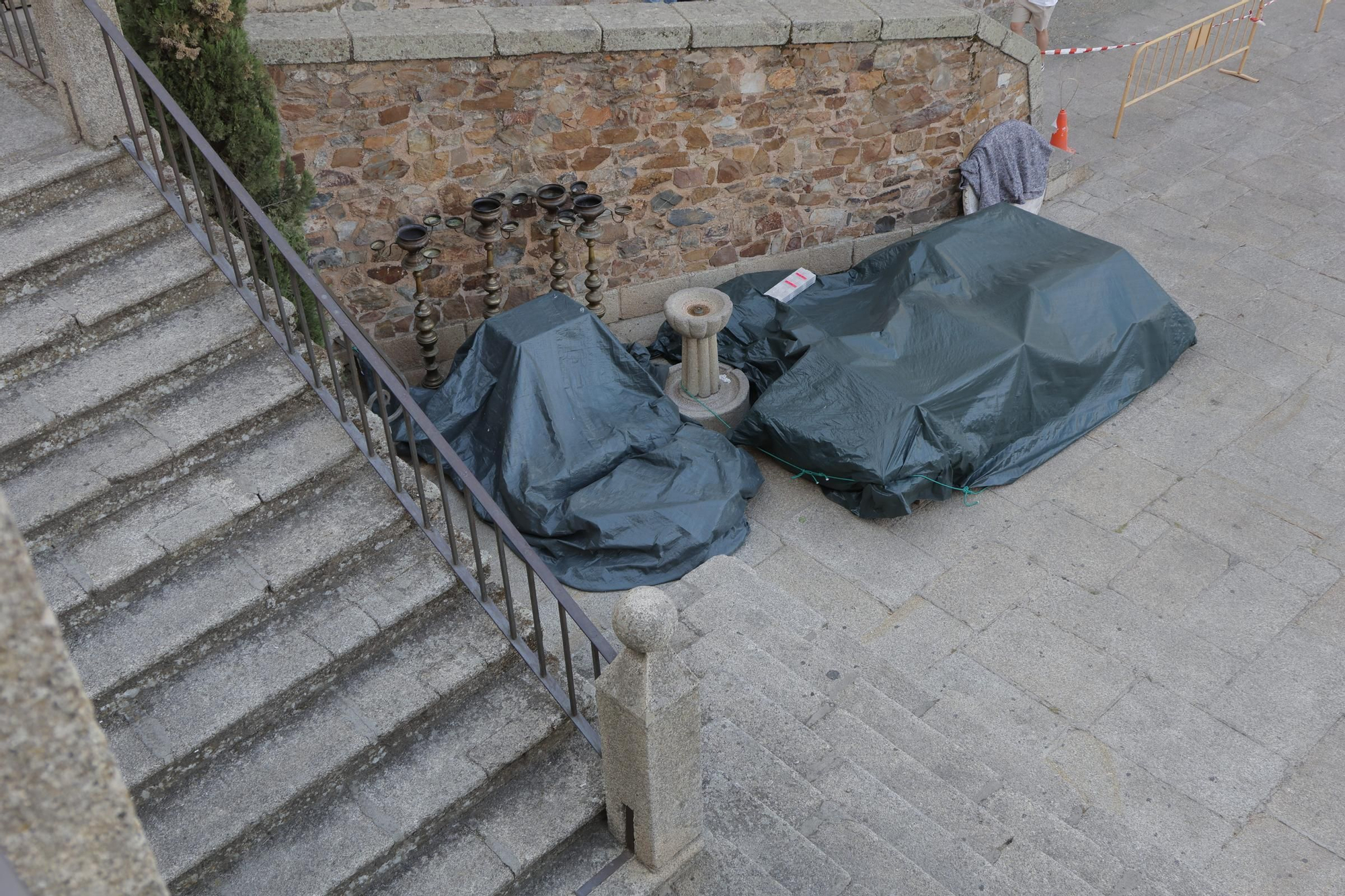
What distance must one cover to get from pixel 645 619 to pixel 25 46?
401 cm

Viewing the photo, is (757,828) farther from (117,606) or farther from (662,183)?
(662,183)

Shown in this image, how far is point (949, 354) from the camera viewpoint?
6.80 meters

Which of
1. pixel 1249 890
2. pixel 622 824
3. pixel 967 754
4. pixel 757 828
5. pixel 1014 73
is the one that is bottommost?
pixel 1249 890

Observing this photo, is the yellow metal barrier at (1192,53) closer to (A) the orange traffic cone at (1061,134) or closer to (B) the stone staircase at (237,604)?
(A) the orange traffic cone at (1061,134)

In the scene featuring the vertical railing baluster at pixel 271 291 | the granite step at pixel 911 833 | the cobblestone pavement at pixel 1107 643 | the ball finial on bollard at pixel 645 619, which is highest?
the vertical railing baluster at pixel 271 291

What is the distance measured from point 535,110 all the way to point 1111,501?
3.90 meters

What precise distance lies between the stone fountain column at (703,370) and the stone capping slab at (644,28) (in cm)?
141

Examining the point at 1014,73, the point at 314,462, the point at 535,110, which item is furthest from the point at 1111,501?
the point at 314,462

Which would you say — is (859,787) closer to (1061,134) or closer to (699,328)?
(699,328)

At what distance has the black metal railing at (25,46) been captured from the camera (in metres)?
5.12

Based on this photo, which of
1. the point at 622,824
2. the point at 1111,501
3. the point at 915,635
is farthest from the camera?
the point at 1111,501

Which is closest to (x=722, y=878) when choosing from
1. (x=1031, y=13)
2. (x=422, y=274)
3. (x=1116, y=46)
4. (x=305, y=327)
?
(x=305, y=327)

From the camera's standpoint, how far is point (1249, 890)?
4.77m

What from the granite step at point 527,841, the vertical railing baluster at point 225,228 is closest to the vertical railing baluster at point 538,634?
the granite step at point 527,841
